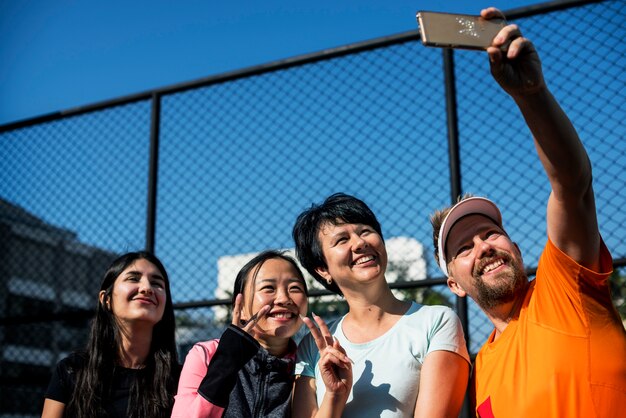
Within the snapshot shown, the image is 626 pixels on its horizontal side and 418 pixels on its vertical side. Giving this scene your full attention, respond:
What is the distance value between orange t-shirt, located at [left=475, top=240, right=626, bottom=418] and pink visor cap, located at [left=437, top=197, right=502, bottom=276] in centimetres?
34

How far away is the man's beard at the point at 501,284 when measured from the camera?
6.07 ft

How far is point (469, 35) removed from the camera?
135cm

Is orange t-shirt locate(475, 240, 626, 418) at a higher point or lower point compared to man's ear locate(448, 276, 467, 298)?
lower

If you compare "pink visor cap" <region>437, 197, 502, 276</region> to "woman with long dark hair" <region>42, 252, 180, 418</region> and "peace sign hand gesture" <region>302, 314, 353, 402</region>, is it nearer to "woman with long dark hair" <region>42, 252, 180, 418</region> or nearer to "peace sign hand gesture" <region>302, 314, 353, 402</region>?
"peace sign hand gesture" <region>302, 314, 353, 402</region>

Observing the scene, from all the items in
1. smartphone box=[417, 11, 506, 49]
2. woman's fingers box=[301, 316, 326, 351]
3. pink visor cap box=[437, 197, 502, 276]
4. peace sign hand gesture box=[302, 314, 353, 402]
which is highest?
smartphone box=[417, 11, 506, 49]

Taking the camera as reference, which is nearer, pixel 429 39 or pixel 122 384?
pixel 429 39

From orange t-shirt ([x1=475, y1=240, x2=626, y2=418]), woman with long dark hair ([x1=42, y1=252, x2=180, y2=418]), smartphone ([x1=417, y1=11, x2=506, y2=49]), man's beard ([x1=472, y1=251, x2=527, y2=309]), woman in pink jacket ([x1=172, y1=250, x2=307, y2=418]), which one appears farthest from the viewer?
woman with long dark hair ([x1=42, y1=252, x2=180, y2=418])

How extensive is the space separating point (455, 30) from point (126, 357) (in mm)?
1921

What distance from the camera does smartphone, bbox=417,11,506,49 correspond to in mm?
1316

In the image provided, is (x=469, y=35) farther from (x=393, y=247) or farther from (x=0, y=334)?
(x=0, y=334)

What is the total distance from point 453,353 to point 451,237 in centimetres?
35

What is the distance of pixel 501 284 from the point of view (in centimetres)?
185

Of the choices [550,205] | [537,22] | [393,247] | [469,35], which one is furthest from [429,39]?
[393,247]

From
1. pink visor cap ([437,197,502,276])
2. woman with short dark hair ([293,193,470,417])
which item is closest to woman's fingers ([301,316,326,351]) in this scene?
woman with short dark hair ([293,193,470,417])
